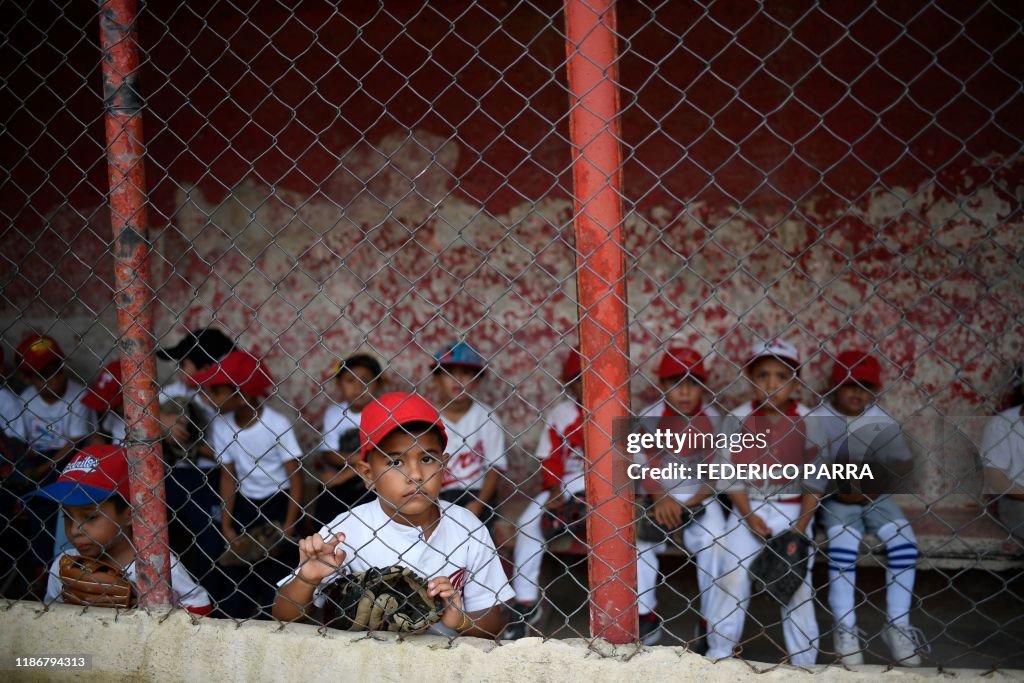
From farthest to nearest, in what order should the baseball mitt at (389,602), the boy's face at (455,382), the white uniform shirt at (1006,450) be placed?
1. the boy's face at (455,382)
2. the white uniform shirt at (1006,450)
3. the baseball mitt at (389,602)

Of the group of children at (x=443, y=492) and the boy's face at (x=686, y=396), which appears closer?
the group of children at (x=443, y=492)

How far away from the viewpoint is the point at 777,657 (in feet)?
10.4

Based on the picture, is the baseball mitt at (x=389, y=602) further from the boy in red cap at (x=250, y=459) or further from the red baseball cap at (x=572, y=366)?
the red baseball cap at (x=572, y=366)

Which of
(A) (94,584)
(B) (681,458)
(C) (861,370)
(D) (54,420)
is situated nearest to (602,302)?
(B) (681,458)

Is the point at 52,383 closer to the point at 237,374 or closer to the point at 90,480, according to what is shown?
the point at 237,374

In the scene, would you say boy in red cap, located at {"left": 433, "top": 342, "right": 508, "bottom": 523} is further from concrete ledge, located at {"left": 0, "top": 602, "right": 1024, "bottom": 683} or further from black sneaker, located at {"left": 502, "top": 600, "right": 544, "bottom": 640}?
concrete ledge, located at {"left": 0, "top": 602, "right": 1024, "bottom": 683}

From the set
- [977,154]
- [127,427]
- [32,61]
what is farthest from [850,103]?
[32,61]

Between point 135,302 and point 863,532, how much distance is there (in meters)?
2.72

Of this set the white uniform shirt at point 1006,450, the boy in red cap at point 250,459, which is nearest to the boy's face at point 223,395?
the boy in red cap at point 250,459

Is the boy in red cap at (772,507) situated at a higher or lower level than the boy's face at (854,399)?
lower

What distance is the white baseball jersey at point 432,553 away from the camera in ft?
7.14

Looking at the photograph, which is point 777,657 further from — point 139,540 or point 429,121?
point 429,121

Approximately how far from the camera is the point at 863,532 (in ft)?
10.6

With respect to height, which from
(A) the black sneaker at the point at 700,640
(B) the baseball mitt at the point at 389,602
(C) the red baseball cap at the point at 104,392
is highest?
(C) the red baseball cap at the point at 104,392
